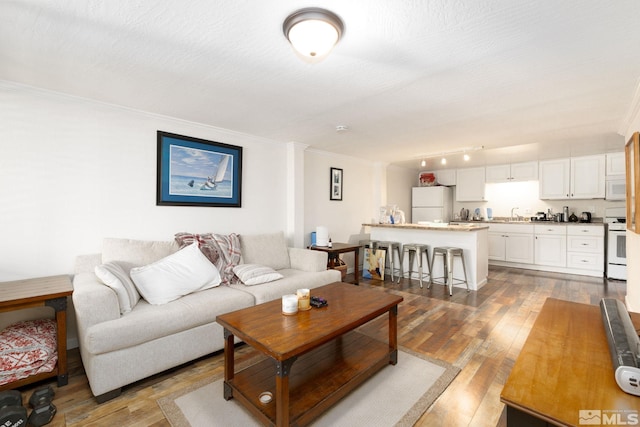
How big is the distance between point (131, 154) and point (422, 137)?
3.55m

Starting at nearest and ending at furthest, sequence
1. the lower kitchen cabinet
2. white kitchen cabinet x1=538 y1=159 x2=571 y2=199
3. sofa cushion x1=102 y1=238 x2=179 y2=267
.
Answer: sofa cushion x1=102 y1=238 x2=179 y2=267 < the lower kitchen cabinet < white kitchen cabinet x1=538 y1=159 x2=571 y2=199

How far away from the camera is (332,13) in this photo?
1.47 meters

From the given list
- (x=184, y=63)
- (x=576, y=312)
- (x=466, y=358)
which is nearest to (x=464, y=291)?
(x=466, y=358)

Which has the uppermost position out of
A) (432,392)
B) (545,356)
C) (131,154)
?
(131,154)

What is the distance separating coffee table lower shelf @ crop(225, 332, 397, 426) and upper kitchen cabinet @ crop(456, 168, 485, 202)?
214 inches

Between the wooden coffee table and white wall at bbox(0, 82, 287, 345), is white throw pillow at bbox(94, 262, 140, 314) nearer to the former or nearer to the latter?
white wall at bbox(0, 82, 287, 345)

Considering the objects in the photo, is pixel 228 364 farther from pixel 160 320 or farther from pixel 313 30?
pixel 313 30

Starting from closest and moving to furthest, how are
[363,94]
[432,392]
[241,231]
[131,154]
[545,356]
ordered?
[545,356] < [432,392] < [363,94] < [131,154] < [241,231]

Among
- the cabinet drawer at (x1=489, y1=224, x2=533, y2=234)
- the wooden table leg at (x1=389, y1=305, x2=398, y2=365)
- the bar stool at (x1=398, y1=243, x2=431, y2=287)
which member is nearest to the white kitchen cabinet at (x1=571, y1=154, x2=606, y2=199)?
the cabinet drawer at (x1=489, y1=224, x2=533, y2=234)

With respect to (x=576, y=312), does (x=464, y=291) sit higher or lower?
lower

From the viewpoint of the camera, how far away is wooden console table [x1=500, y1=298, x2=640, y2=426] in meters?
0.72

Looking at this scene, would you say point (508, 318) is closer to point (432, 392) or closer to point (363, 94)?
point (432, 392)

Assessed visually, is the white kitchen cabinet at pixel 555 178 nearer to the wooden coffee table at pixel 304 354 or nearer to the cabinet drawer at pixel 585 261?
the cabinet drawer at pixel 585 261

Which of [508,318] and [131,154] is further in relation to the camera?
[508,318]
